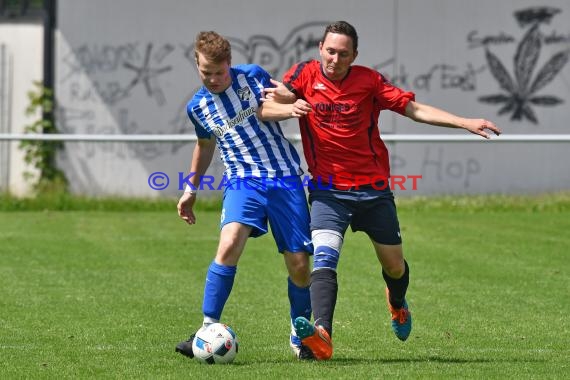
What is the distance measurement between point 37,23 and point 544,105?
29.1 feet

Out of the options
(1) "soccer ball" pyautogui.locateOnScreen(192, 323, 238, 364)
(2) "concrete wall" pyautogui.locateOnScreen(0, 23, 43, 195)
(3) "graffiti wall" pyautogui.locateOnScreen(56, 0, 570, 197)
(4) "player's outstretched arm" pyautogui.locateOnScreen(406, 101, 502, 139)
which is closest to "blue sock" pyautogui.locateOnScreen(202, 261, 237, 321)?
(1) "soccer ball" pyautogui.locateOnScreen(192, 323, 238, 364)

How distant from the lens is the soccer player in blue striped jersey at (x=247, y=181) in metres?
7.71

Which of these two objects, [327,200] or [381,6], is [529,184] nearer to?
[381,6]

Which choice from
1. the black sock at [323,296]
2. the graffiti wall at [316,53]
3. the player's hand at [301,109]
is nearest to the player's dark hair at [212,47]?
the player's hand at [301,109]

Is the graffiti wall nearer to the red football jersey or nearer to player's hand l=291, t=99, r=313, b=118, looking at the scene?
the red football jersey

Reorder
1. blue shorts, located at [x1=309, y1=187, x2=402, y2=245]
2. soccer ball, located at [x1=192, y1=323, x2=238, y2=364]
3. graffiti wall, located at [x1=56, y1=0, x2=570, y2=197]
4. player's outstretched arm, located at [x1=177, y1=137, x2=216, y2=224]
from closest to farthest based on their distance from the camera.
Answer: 1. soccer ball, located at [x1=192, y1=323, x2=238, y2=364]
2. blue shorts, located at [x1=309, y1=187, x2=402, y2=245]
3. player's outstretched arm, located at [x1=177, y1=137, x2=216, y2=224]
4. graffiti wall, located at [x1=56, y1=0, x2=570, y2=197]

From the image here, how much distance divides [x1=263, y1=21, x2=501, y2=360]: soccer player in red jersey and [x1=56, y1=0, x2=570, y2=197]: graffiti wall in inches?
530

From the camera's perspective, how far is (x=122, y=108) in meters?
21.9

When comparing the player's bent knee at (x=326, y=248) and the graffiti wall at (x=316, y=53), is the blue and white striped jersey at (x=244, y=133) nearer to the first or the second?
the player's bent knee at (x=326, y=248)

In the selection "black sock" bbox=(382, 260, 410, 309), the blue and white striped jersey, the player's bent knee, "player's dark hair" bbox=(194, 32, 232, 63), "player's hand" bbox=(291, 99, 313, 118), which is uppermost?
"player's dark hair" bbox=(194, 32, 232, 63)

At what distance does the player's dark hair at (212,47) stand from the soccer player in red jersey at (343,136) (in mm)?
438

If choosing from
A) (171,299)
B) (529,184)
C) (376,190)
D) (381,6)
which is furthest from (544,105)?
(376,190)

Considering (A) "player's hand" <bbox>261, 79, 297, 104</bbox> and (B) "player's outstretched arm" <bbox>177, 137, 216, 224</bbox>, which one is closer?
(A) "player's hand" <bbox>261, 79, 297, 104</bbox>

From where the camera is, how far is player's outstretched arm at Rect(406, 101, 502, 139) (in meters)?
7.68
